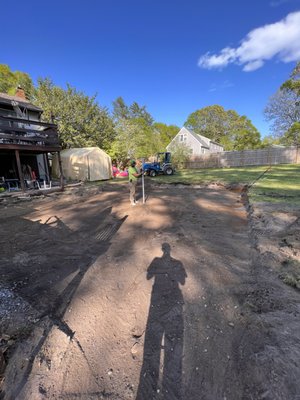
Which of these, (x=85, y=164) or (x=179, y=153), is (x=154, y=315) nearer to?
(x=85, y=164)

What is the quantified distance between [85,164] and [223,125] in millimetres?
40549

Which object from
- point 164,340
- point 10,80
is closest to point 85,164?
point 164,340

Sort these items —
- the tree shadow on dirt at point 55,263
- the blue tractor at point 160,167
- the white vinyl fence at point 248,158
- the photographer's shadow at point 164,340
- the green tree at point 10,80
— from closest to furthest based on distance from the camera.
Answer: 1. the photographer's shadow at point 164,340
2. the tree shadow on dirt at point 55,263
3. the blue tractor at point 160,167
4. the white vinyl fence at point 248,158
5. the green tree at point 10,80

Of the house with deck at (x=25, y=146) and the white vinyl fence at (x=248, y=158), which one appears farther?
the white vinyl fence at (x=248, y=158)

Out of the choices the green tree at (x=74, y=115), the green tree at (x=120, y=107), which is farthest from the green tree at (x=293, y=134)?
the green tree at (x=120, y=107)

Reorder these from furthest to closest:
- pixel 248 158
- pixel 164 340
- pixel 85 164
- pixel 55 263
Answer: pixel 248 158 → pixel 85 164 → pixel 55 263 → pixel 164 340

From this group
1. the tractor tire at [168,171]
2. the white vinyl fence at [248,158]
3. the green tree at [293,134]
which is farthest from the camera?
the green tree at [293,134]

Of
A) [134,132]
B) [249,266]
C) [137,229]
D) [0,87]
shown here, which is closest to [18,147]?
[137,229]

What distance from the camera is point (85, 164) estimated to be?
17.1 m

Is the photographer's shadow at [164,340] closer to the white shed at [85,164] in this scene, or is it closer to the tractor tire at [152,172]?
the white shed at [85,164]

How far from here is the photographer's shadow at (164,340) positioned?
1733mm

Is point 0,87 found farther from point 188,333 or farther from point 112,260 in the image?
point 188,333

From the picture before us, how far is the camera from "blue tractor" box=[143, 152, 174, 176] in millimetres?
18609

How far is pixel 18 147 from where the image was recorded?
11.2 metres
